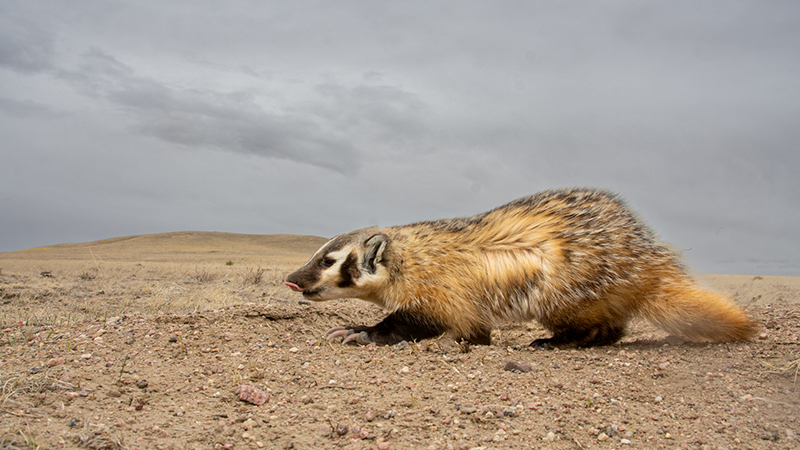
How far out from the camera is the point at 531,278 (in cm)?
497

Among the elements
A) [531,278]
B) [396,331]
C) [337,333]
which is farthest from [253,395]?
[531,278]

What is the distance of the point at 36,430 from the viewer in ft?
9.17

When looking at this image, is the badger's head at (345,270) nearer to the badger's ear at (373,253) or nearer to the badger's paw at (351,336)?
the badger's ear at (373,253)

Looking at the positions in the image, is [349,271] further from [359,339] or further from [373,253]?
[359,339]

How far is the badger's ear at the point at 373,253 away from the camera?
5.38 meters

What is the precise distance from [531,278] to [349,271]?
197cm

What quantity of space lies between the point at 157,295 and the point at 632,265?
7960mm

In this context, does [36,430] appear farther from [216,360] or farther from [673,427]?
[673,427]

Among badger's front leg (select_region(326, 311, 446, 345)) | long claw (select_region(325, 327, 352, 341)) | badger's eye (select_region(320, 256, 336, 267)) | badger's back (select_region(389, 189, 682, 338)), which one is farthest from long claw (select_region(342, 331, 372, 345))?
badger's eye (select_region(320, 256, 336, 267))

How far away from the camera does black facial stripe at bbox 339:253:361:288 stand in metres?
5.37

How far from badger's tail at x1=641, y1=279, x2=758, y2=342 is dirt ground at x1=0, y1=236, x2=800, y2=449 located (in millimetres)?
160

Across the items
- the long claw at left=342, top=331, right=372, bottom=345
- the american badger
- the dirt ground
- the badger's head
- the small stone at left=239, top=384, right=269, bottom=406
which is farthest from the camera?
the badger's head

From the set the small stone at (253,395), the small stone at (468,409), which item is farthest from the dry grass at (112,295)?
the small stone at (468,409)

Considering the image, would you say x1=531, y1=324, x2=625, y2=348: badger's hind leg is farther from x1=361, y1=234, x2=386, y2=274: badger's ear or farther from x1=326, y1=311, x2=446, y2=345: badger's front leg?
x1=361, y1=234, x2=386, y2=274: badger's ear
